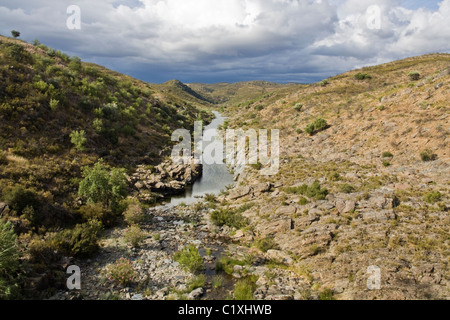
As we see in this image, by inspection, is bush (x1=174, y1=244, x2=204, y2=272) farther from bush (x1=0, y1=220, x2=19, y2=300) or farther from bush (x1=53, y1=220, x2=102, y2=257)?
bush (x1=0, y1=220, x2=19, y2=300)

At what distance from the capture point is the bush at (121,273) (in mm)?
12992

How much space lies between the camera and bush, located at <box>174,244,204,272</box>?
574 inches

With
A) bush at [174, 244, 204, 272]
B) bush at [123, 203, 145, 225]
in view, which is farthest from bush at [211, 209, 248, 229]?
bush at [123, 203, 145, 225]

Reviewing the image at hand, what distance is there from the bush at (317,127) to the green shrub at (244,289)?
2767 cm

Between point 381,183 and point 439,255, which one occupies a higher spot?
point 381,183

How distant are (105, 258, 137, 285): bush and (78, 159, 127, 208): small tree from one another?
8072mm

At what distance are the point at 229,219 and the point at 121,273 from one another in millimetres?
10008

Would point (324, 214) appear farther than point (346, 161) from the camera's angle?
No
